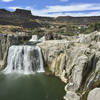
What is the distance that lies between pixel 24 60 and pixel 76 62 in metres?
12.8

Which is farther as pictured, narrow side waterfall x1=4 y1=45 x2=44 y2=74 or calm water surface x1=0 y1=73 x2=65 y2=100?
narrow side waterfall x1=4 y1=45 x2=44 y2=74

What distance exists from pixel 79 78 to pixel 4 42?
19998mm

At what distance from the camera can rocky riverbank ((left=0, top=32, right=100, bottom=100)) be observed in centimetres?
1873

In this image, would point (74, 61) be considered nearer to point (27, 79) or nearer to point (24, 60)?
point (27, 79)

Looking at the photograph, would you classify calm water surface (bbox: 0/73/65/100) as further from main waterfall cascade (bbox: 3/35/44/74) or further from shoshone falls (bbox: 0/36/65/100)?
main waterfall cascade (bbox: 3/35/44/74)

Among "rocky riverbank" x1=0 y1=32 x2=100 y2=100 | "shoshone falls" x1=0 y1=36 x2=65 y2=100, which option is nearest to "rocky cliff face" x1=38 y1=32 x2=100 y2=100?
"rocky riverbank" x1=0 y1=32 x2=100 y2=100

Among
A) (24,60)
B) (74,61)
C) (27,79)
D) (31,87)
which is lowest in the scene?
(31,87)

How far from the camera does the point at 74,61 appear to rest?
964 inches

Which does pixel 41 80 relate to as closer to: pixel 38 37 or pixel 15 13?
pixel 38 37

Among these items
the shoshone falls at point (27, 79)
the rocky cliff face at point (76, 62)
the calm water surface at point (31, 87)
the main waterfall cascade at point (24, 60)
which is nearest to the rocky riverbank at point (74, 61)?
the rocky cliff face at point (76, 62)

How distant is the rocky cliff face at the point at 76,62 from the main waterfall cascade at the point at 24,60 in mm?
1619

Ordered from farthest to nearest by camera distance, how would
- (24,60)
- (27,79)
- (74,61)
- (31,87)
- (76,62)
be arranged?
(24,60) → (27,79) → (74,61) → (31,87) → (76,62)

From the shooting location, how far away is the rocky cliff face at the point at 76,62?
60.3 feet

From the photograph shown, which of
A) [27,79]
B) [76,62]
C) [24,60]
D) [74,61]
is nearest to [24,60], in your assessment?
[24,60]
